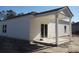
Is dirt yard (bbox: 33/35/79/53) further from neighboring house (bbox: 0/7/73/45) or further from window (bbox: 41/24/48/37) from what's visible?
window (bbox: 41/24/48/37)

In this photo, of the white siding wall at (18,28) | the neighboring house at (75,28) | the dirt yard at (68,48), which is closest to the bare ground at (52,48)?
the dirt yard at (68,48)

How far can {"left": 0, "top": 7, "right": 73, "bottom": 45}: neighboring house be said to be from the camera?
4660 mm

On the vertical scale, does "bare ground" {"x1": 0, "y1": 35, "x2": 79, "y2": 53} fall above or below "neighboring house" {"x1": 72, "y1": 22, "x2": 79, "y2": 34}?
below

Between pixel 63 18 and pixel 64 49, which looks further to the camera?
pixel 63 18

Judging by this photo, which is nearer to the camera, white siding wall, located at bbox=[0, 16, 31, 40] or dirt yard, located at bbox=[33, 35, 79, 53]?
dirt yard, located at bbox=[33, 35, 79, 53]

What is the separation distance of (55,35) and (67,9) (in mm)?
1141

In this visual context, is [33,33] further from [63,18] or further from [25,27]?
[63,18]

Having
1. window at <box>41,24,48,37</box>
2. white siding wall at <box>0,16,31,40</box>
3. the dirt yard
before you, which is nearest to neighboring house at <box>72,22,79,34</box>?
the dirt yard

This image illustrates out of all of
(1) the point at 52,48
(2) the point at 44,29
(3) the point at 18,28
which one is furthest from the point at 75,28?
(2) the point at 44,29

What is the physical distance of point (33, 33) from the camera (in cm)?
614
